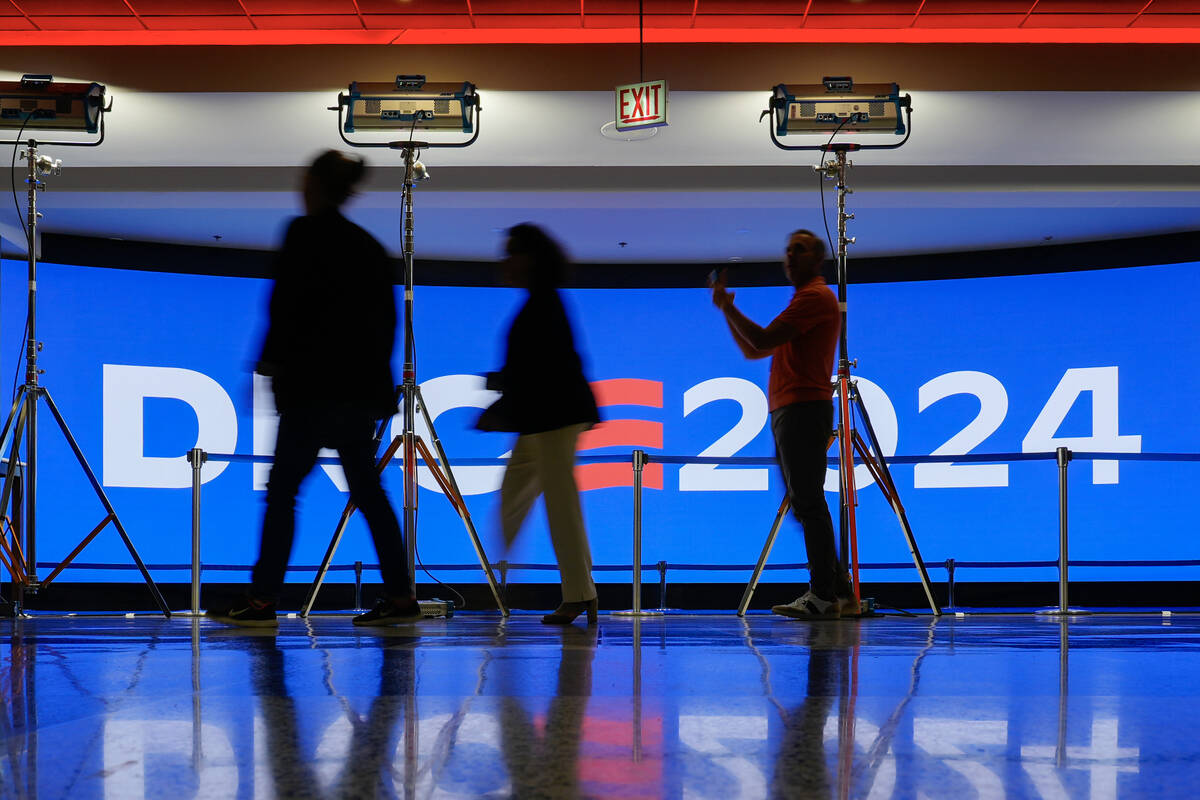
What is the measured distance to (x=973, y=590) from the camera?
777cm

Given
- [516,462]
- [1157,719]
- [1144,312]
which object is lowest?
[1157,719]

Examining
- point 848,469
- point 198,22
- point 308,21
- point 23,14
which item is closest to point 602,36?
point 308,21

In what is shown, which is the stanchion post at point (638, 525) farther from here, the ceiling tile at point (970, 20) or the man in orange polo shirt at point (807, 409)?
the ceiling tile at point (970, 20)

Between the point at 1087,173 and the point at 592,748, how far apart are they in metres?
5.09

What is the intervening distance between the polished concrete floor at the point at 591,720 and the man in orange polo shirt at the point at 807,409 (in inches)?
41.9

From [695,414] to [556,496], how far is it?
5029 mm

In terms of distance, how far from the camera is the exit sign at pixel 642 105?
4.92m

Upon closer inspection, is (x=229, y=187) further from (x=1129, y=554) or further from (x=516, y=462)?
(x=1129, y=554)

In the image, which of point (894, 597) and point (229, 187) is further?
point (894, 597)

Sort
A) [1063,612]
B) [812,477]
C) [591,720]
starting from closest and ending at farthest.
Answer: [591,720], [812,477], [1063,612]

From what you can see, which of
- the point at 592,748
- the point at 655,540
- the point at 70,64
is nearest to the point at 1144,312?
the point at 655,540

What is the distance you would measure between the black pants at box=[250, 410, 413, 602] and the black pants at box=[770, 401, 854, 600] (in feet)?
4.54

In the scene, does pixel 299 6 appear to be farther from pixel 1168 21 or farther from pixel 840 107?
pixel 1168 21

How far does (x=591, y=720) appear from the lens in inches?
Result: 53.9
